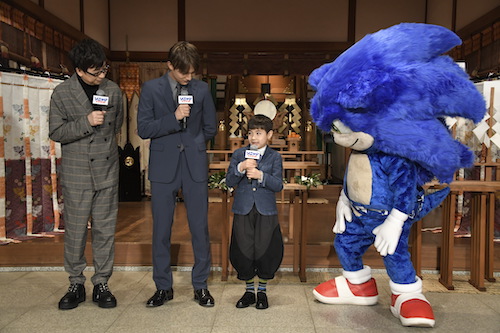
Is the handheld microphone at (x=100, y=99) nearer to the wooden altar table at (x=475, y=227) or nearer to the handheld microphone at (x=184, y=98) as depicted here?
the handheld microphone at (x=184, y=98)

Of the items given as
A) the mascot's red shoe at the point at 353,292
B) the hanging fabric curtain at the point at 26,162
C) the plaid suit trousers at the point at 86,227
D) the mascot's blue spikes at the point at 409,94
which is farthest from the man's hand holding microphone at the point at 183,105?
the hanging fabric curtain at the point at 26,162

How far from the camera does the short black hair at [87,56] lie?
2275mm

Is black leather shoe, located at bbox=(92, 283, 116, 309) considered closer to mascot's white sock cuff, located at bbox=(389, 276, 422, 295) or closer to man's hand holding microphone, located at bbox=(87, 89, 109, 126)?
man's hand holding microphone, located at bbox=(87, 89, 109, 126)

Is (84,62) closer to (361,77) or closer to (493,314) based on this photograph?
(361,77)

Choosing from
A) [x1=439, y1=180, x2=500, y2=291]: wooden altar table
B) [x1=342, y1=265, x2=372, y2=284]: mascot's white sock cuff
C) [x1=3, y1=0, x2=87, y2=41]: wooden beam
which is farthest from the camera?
[x1=3, y1=0, x2=87, y2=41]: wooden beam

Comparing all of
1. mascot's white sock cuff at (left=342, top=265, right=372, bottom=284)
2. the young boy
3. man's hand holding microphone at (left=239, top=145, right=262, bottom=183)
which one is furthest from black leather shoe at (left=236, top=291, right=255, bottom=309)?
man's hand holding microphone at (left=239, top=145, right=262, bottom=183)

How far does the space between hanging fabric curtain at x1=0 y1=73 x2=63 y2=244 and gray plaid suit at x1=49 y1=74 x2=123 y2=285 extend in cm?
132

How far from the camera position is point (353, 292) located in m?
2.49

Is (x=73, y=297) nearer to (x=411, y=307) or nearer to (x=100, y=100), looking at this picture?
(x=100, y=100)

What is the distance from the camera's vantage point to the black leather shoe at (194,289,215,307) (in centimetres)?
244

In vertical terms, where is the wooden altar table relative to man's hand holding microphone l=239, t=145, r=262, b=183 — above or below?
below

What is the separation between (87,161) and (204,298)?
3.23ft

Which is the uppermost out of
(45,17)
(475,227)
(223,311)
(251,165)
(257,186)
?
(45,17)

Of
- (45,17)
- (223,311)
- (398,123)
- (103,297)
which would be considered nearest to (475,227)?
(398,123)
